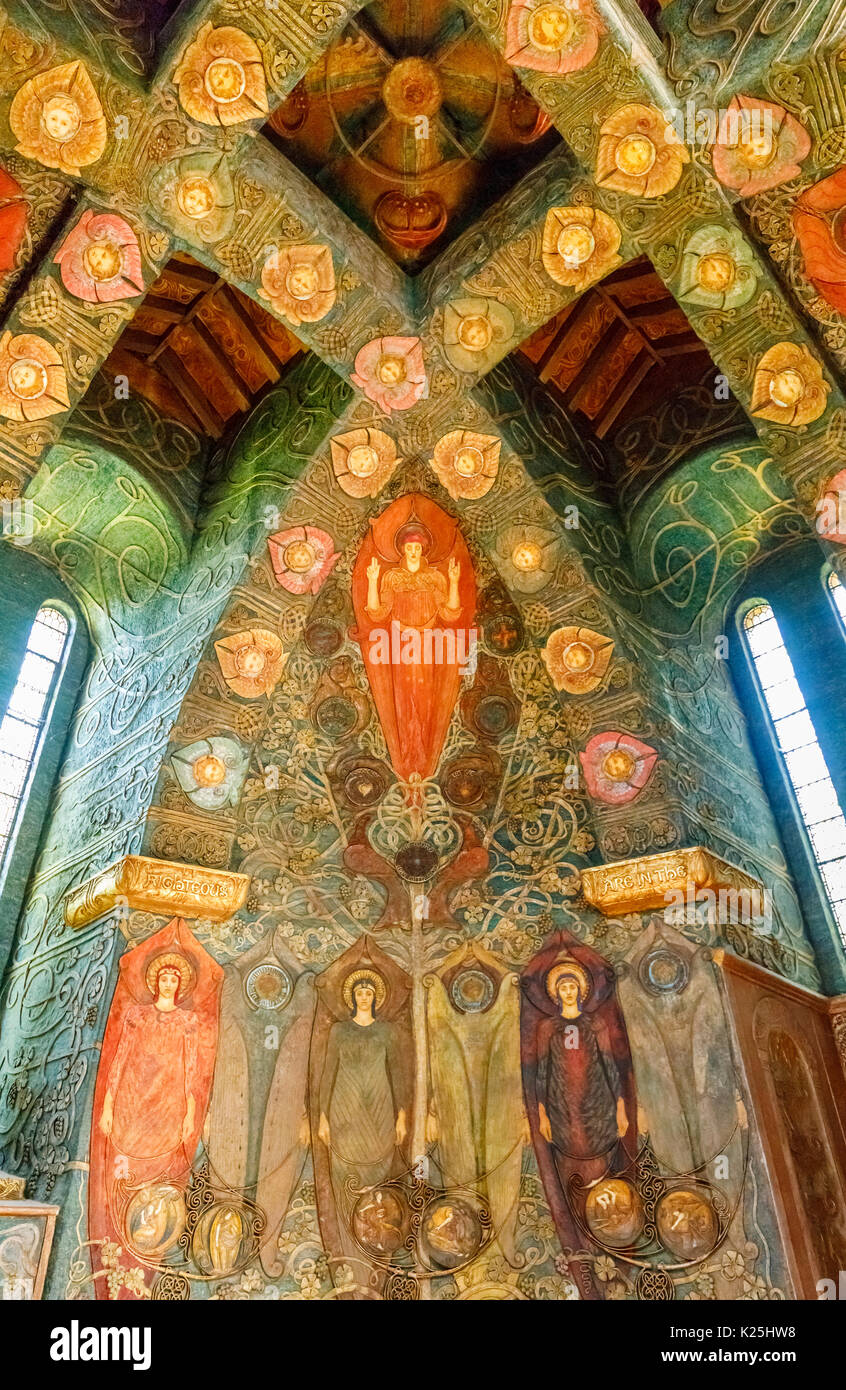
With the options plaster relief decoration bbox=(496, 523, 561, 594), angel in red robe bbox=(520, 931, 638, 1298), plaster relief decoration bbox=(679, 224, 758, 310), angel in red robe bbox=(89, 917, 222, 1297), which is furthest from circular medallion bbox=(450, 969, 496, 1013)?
plaster relief decoration bbox=(679, 224, 758, 310)

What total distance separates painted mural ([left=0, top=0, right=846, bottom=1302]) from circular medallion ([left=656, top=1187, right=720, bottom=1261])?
3 cm

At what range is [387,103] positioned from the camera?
1017 centimetres

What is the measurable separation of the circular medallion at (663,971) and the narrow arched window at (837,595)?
4.41 metres

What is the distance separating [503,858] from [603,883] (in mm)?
1071

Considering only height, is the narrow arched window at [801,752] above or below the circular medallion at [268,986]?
above

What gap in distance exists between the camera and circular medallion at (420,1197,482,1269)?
9.44m

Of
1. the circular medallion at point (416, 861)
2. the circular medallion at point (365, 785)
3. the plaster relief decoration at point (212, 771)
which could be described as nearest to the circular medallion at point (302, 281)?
the plaster relief decoration at point (212, 771)

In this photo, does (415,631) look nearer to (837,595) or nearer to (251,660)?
(251,660)

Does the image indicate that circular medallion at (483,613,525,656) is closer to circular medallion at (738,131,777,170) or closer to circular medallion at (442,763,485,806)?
circular medallion at (442,763,485,806)

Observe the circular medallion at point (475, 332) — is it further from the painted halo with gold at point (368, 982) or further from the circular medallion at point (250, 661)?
the painted halo with gold at point (368, 982)

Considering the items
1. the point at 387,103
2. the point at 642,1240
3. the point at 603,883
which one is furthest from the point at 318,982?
the point at 387,103

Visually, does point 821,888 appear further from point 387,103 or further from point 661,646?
point 387,103

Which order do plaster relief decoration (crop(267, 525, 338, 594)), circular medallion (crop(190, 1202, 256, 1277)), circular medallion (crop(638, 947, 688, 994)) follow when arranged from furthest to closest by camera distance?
plaster relief decoration (crop(267, 525, 338, 594))
circular medallion (crop(638, 947, 688, 994))
circular medallion (crop(190, 1202, 256, 1277))

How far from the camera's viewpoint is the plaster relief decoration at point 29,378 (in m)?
8.74
